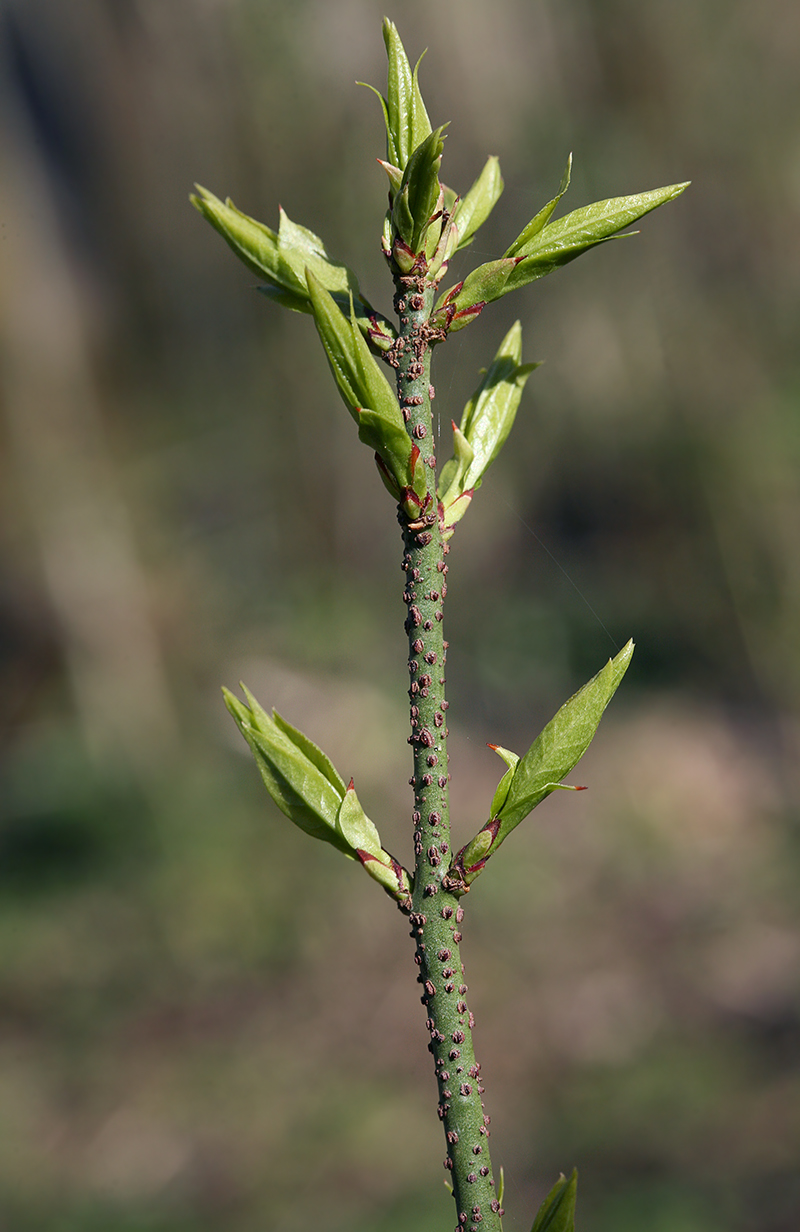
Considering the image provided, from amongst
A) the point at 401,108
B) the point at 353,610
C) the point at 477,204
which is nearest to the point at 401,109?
the point at 401,108

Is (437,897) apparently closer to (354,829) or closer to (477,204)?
(354,829)

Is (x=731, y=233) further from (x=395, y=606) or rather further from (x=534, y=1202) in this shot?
(x=534, y=1202)

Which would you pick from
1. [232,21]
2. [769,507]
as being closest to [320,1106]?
[769,507]

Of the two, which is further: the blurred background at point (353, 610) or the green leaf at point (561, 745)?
the blurred background at point (353, 610)

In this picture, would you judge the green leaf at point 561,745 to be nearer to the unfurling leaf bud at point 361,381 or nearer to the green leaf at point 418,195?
the unfurling leaf bud at point 361,381

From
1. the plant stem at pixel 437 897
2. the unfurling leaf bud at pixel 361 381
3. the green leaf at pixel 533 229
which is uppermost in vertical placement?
the green leaf at pixel 533 229

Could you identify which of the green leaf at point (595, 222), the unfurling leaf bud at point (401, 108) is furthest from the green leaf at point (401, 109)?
the green leaf at point (595, 222)
